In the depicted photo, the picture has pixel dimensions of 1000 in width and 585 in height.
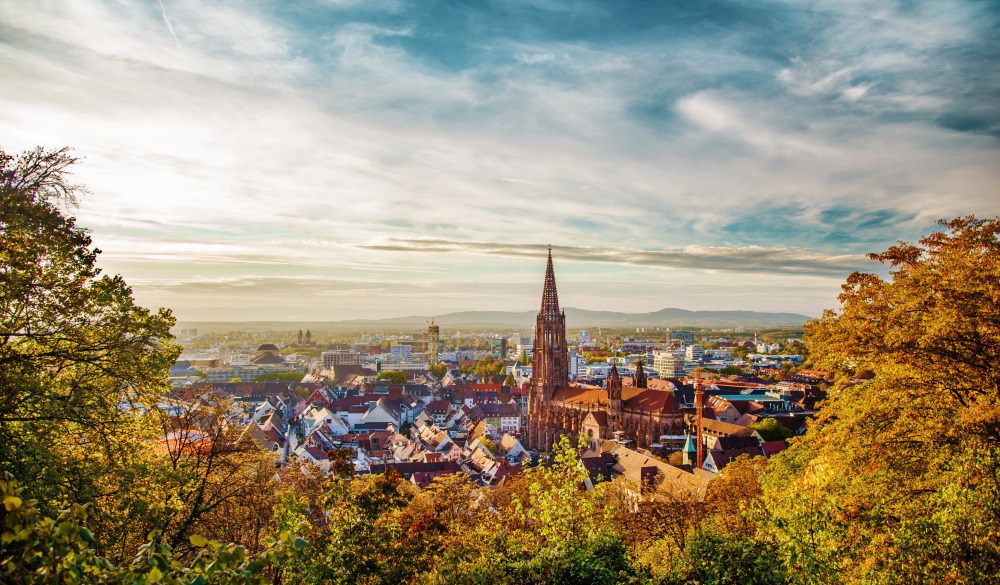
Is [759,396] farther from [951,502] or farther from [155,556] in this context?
[155,556]

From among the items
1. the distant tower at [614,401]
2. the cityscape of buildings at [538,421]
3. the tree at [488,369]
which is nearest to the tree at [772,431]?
the cityscape of buildings at [538,421]

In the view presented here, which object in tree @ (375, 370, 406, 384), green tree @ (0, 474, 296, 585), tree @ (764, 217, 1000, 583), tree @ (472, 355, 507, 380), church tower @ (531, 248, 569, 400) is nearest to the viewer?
green tree @ (0, 474, 296, 585)

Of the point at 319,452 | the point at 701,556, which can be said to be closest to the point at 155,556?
the point at 701,556

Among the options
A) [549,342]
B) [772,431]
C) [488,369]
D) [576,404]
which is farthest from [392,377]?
[772,431]

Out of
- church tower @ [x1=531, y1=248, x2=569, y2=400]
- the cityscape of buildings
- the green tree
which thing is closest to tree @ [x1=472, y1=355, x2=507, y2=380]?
the cityscape of buildings

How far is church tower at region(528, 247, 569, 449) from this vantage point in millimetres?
80000

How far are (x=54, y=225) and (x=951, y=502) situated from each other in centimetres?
1781

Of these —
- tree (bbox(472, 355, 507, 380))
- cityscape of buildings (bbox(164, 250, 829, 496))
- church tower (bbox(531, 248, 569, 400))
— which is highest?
church tower (bbox(531, 248, 569, 400))

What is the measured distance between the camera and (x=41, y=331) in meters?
11.5

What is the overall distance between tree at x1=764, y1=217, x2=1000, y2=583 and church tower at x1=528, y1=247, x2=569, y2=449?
63298 millimetres

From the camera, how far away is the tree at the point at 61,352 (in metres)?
10.6

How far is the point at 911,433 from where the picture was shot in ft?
47.0

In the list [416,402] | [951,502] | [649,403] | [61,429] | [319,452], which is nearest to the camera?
[951,502]

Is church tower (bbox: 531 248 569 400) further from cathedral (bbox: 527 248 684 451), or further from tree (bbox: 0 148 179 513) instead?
tree (bbox: 0 148 179 513)
